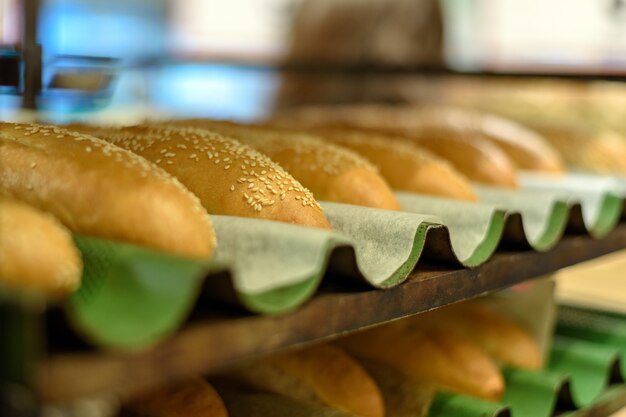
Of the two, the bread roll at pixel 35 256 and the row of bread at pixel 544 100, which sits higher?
the bread roll at pixel 35 256

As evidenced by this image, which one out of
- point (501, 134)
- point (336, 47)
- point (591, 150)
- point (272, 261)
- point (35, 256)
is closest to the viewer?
point (35, 256)

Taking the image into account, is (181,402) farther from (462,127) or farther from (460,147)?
(462,127)

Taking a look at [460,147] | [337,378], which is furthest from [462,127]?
[337,378]

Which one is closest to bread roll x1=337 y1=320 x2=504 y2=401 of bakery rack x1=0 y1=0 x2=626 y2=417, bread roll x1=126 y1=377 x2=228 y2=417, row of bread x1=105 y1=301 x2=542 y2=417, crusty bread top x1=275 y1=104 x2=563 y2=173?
row of bread x1=105 y1=301 x2=542 y2=417

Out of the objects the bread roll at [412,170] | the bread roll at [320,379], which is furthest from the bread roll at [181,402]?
the bread roll at [412,170]

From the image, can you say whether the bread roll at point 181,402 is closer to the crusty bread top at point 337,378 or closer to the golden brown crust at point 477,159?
the crusty bread top at point 337,378

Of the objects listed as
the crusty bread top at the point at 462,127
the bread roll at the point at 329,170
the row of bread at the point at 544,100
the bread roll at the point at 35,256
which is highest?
the bread roll at the point at 35,256

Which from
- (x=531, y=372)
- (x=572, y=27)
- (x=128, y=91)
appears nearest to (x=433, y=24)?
(x=572, y=27)
